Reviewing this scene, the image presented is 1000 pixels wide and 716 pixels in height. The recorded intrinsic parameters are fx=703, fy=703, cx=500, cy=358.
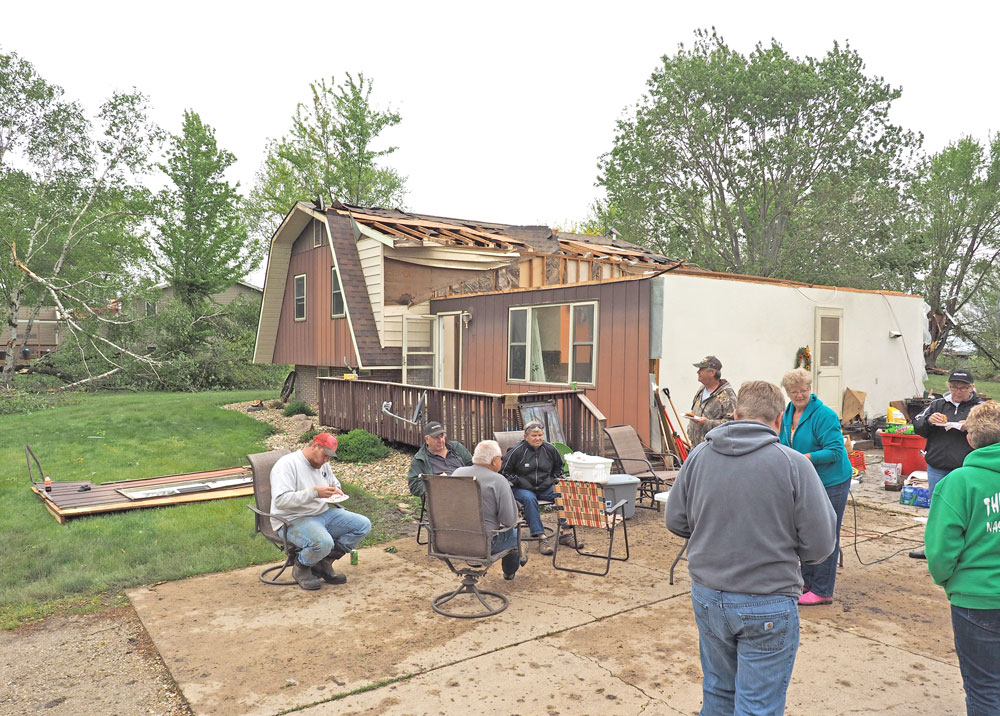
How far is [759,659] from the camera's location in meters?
2.46

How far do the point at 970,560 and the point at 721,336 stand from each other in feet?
25.7

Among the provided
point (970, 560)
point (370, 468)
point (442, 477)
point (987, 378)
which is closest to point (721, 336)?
point (370, 468)

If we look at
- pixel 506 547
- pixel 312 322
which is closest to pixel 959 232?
pixel 312 322

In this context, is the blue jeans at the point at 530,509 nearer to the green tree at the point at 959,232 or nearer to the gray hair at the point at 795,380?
the gray hair at the point at 795,380

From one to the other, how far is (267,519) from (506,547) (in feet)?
6.83

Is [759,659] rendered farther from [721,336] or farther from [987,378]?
[987,378]

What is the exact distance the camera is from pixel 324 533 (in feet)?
17.8

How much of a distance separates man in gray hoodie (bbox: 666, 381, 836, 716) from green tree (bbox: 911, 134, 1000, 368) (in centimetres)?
2235

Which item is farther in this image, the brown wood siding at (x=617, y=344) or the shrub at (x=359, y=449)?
the shrub at (x=359, y=449)

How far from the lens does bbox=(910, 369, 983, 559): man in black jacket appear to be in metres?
5.61

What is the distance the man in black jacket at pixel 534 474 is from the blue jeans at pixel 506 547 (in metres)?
0.78

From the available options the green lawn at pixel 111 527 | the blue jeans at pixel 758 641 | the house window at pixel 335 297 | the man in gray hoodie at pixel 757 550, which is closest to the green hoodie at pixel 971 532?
the man in gray hoodie at pixel 757 550

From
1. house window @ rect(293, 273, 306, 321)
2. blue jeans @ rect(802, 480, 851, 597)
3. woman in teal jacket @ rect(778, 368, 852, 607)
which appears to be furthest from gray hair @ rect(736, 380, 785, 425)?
house window @ rect(293, 273, 306, 321)

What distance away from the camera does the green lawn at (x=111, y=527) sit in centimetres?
554
